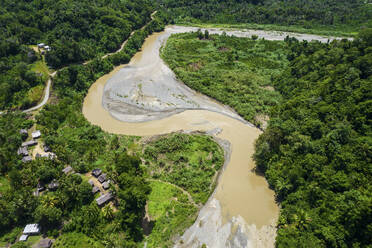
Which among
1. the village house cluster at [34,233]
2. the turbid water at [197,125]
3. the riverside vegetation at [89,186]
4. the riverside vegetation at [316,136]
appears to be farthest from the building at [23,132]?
the riverside vegetation at [316,136]

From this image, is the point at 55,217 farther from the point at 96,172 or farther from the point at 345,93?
the point at 345,93

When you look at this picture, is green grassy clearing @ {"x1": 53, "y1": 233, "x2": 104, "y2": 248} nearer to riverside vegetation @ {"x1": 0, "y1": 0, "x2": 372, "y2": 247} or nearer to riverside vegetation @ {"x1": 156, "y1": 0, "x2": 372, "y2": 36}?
riverside vegetation @ {"x1": 0, "y1": 0, "x2": 372, "y2": 247}

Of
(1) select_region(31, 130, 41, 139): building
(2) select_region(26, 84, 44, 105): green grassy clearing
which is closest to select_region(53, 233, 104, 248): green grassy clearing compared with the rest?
(1) select_region(31, 130, 41, 139): building

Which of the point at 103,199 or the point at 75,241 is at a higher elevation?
the point at 103,199

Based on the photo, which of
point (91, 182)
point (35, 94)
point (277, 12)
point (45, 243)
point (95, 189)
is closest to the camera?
point (45, 243)

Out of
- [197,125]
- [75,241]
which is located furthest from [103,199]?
[197,125]

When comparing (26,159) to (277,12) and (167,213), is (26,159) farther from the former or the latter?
(277,12)
